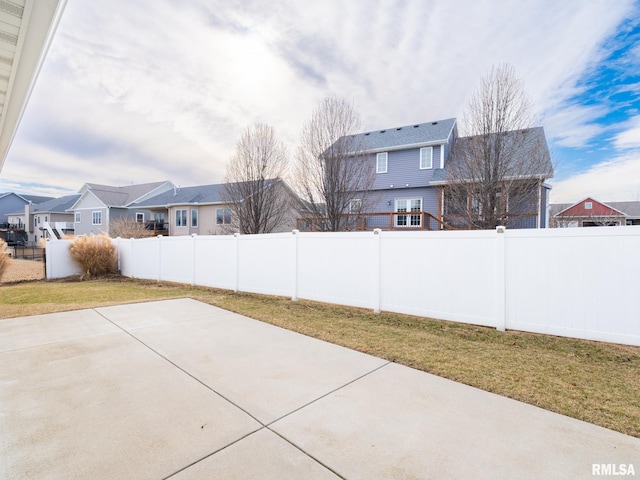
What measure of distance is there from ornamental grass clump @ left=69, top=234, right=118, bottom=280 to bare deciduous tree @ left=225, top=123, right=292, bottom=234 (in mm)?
5733

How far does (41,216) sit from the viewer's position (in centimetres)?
3728

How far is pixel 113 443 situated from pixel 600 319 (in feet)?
18.2

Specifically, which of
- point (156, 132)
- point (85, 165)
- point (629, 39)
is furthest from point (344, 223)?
point (85, 165)

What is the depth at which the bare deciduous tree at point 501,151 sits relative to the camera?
9672mm

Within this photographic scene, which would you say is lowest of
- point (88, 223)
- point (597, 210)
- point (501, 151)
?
point (88, 223)

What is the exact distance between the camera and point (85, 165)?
64.8 ft

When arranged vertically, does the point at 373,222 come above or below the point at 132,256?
above

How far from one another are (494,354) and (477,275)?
1.47 metres

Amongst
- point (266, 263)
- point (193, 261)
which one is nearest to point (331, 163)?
point (266, 263)

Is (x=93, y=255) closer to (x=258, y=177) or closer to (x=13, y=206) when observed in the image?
→ (x=258, y=177)

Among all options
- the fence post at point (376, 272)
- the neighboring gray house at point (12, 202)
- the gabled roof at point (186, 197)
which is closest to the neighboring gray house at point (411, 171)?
the fence post at point (376, 272)

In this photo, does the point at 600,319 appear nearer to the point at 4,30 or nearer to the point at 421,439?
the point at 421,439
